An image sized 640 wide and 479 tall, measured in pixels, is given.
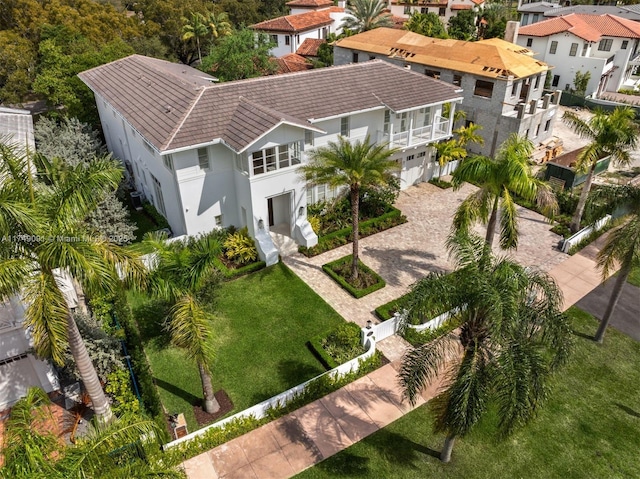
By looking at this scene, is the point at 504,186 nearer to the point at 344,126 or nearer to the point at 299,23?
the point at 344,126

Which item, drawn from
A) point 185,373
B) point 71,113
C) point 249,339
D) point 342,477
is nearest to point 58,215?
point 185,373

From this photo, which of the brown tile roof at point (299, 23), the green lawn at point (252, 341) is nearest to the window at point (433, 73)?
the green lawn at point (252, 341)

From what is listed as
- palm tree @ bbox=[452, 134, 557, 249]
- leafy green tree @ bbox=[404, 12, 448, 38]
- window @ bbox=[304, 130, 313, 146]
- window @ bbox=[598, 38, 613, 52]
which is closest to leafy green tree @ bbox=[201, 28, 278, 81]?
window @ bbox=[304, 130, 313, 146]

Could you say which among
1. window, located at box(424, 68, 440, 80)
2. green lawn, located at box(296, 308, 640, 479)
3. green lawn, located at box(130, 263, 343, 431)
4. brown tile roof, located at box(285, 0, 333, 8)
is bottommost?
green lawn, located at box(296, 308, 640, 479)

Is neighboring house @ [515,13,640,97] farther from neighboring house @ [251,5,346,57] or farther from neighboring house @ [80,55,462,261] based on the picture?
neighboring house @ [80,55,462,261]

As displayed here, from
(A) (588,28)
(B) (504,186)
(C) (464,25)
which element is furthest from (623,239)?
(C) (464,25)

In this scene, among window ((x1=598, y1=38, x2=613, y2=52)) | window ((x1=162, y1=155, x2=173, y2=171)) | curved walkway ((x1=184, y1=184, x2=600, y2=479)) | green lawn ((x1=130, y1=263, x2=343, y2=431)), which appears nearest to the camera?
curved walkway ((x1=184, y1=184, x2=600, y2=479))

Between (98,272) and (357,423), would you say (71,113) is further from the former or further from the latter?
(357,423)
